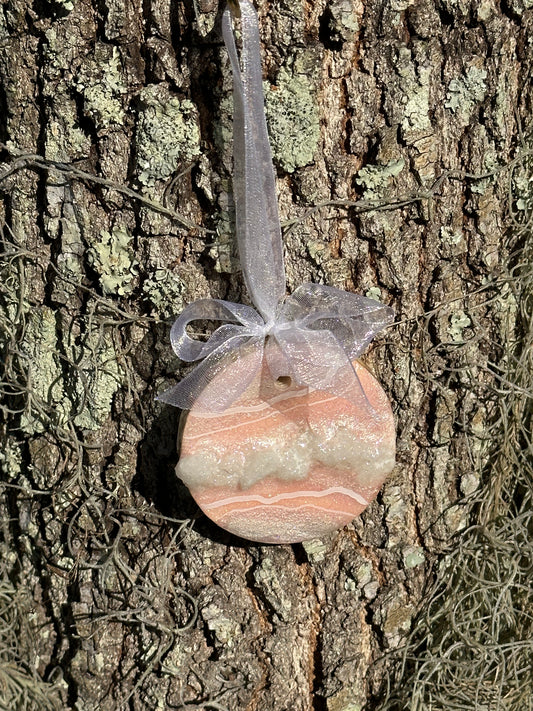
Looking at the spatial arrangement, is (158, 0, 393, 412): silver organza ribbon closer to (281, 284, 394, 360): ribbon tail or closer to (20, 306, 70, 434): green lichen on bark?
(281, 284, 394, 360): ribbon tail

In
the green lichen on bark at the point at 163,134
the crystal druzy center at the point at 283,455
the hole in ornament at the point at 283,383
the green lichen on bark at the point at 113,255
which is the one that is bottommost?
the crystal druzy center at the point at 283,455

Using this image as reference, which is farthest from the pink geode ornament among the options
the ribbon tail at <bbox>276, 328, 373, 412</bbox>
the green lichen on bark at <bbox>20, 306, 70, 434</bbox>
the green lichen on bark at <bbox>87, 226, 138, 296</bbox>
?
the green lichen on bark at <bbox>20, 306, 70, 434</bbox>

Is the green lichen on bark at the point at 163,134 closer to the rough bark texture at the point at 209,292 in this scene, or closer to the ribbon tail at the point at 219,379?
the rough bark texture at the point at 209,292

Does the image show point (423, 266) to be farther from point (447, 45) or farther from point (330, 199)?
point (447, 45)

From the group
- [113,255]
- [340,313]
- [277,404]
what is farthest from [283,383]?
[113,255]

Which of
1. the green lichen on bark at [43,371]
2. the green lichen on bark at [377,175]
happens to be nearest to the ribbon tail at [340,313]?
the green lichen on bark at [377,175]

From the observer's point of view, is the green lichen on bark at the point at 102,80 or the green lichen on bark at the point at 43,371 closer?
the green lichen on bark at the point at 102,80

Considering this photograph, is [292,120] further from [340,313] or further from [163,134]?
[340,313]
